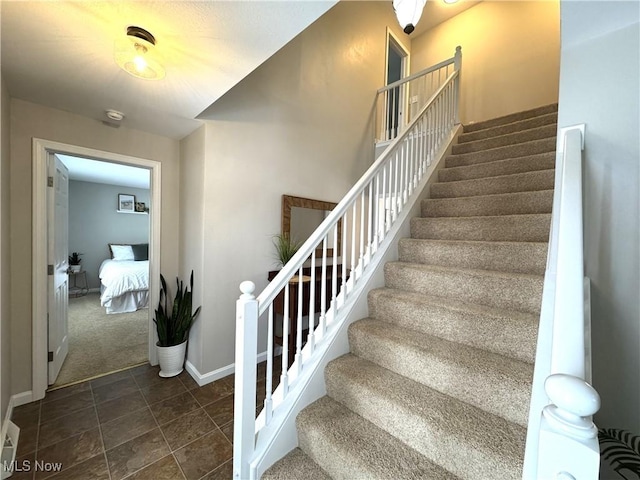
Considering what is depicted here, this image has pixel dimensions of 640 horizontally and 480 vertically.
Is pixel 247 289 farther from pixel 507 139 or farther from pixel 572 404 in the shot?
pixel 507 139

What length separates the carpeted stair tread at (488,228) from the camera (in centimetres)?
174

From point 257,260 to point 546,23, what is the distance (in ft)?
16.5

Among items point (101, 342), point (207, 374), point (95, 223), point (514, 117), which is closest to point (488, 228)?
point (514, 117)

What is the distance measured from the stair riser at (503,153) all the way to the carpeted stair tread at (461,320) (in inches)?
70.9

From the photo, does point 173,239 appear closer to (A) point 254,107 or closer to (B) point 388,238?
(A) point 254,107

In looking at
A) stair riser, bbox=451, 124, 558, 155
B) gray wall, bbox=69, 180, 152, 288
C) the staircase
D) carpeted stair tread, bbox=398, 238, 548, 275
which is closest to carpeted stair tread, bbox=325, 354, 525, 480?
the staircase

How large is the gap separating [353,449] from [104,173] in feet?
19.9

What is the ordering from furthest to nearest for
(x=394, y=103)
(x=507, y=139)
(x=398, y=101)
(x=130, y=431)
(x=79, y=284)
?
(x=79, y=284)
(x=398, y=101)
(x=394, y=103)
(x=507, y=139)
(x=130, y=431)

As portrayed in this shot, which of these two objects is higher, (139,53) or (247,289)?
(139,53)

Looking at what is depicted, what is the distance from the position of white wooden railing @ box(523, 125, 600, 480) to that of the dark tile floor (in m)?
1.60

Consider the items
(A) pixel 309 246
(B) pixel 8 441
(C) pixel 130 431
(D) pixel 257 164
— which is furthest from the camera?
(D) pixel 257 164

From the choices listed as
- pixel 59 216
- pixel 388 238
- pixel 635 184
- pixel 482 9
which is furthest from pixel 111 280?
pixel 482 9

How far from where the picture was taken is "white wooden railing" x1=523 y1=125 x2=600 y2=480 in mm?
403

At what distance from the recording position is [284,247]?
2.58 metres
